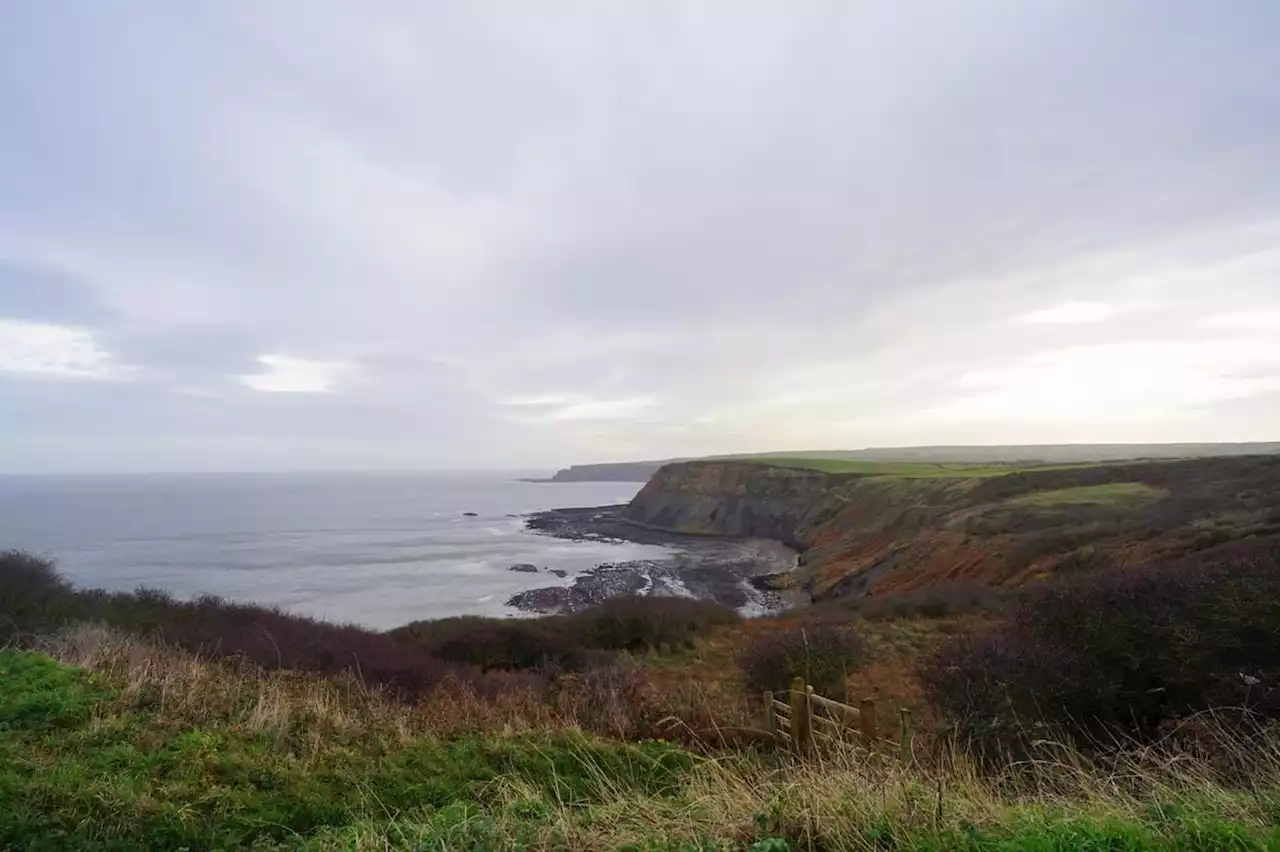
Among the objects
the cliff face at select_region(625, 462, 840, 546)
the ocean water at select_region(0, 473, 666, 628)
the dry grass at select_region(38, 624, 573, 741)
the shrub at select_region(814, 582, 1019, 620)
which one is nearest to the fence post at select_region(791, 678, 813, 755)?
the dry grass at select_region(38, 624, 573, 741)

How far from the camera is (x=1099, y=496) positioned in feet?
122

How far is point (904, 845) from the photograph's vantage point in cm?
327

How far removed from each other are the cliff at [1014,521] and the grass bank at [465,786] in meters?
18.9

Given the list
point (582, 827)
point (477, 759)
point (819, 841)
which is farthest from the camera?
point (477, 759)

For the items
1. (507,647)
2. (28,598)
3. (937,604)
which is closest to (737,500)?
(937,604)

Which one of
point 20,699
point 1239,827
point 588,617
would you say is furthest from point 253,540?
point 1239,827

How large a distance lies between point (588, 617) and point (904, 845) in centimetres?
1861

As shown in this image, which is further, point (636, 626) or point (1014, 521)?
point (1014, 521)

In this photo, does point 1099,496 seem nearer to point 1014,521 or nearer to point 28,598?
point 1014,521

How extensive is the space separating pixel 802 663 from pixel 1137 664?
5.24m

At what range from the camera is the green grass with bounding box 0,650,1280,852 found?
3.39 metres

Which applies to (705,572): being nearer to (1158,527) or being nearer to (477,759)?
(1158,527)

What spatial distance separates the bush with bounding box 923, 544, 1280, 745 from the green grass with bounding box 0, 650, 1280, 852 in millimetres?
2783

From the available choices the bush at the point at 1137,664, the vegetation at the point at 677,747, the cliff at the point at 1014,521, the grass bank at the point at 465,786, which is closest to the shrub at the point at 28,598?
the vegetation at the point at 677,747
